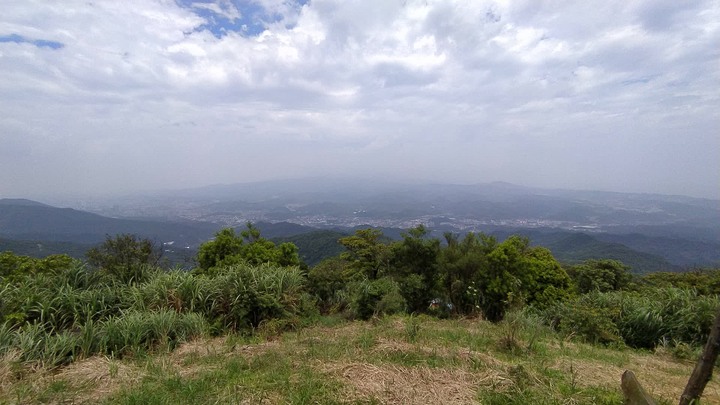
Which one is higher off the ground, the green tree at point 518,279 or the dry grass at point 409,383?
the dry grass at point 409,383

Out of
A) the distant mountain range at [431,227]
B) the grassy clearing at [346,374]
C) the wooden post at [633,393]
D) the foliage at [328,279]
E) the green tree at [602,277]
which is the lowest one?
the distant mountain range at [431,227]

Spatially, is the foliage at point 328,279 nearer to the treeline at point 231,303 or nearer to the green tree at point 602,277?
the treeline at point 231,303

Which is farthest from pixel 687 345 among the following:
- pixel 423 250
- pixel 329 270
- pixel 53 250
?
pixel 53 250

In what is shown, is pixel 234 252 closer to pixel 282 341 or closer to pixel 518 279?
pixel 282 341

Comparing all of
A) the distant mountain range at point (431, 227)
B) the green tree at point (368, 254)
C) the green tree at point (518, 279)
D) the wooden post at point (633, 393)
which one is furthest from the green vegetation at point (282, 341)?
the distant mountain range at point (431, 227)

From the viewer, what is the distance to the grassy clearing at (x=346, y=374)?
3.34 meters

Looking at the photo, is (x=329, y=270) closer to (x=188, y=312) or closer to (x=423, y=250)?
(x=423, y=250)

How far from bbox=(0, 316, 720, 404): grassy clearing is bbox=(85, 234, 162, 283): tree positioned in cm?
281

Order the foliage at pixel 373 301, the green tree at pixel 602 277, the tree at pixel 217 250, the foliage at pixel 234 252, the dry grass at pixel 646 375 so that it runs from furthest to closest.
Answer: the green tree at pixel 602 277
the tree at pixel 217 250
the foliage at pixel 234 252
the foliage at pixel 373 301
the dry grass at pixel 646 375

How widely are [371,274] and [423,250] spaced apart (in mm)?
4191

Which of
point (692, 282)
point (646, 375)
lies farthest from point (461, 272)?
point (692, 282)

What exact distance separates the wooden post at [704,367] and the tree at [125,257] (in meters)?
8.14

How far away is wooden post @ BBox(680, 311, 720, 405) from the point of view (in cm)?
268

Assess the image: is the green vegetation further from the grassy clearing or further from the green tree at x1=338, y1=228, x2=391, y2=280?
the green tree at x1=338, y1=228, x2=391, y2=280
